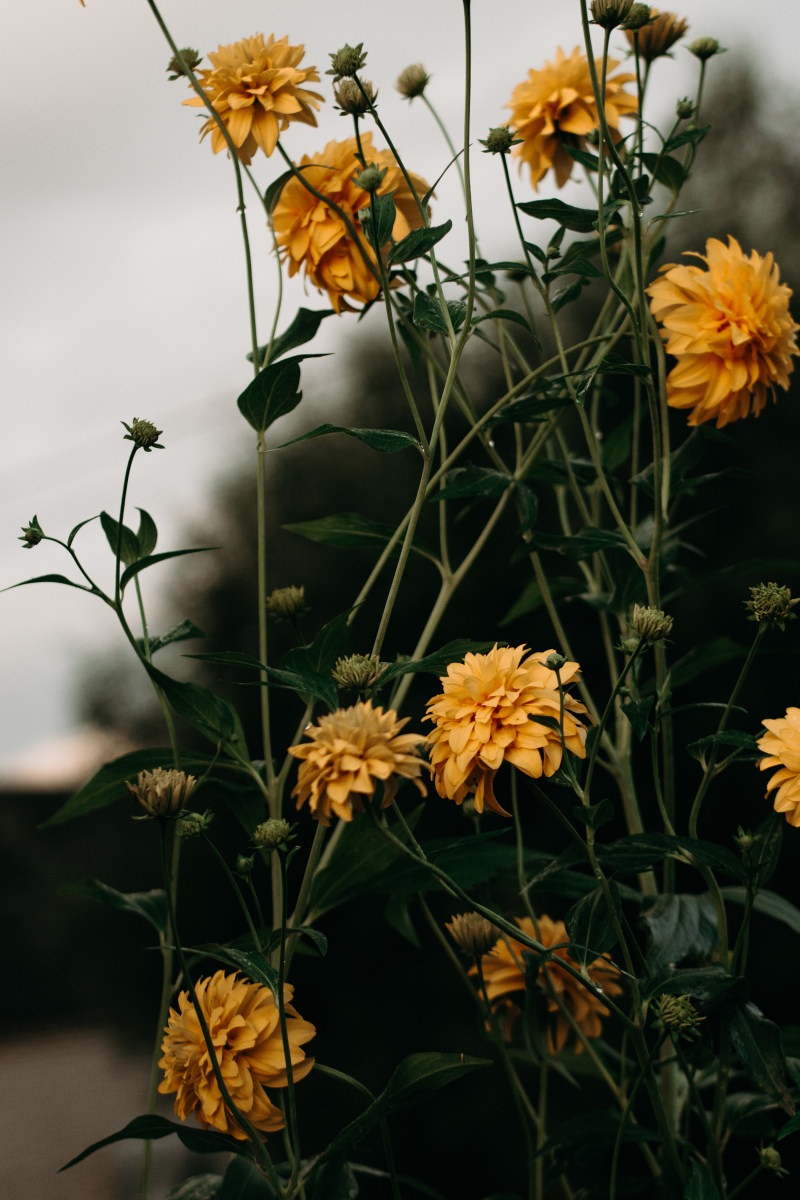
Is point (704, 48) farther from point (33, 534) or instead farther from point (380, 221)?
point (33, 534)

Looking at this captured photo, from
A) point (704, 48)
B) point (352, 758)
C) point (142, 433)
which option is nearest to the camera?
point (352, 758)

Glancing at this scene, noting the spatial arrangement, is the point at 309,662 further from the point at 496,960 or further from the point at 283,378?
the point at 496,960

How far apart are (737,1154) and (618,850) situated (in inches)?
24.7

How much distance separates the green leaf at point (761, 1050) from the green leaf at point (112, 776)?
27cm

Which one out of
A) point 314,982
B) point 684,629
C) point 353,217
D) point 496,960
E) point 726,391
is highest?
point 353,217

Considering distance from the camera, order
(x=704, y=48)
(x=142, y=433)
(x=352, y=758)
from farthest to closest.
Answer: (x=704, y=48) < (x=142, y=433) < (x=352, y=758)

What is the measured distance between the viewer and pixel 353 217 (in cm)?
52

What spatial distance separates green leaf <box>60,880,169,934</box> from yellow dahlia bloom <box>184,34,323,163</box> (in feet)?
1.20

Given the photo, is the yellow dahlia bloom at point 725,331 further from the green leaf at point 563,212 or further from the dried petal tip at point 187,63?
the dried petal tip at point 187,63

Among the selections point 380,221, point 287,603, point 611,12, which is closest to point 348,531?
point 287,603

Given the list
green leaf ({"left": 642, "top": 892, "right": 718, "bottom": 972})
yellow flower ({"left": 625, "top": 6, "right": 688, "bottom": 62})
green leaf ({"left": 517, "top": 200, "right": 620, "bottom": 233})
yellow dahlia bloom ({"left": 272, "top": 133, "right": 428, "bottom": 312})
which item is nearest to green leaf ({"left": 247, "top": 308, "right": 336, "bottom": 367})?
yellow dahlia bloom ({"left": 272, "top": 133, "right": 428, "bottom": 312})

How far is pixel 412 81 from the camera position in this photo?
55 centimetres

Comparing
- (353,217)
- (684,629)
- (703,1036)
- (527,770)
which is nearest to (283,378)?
(353,217)

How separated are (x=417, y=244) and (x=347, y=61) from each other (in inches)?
3.2
